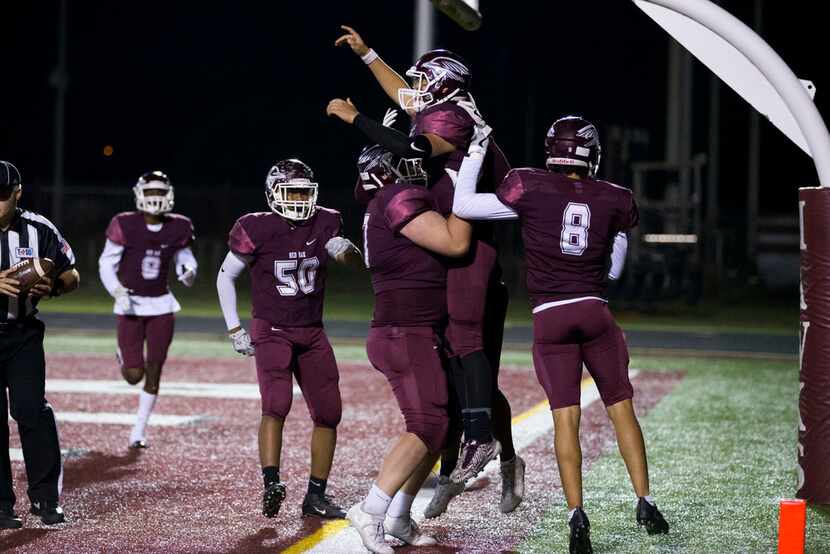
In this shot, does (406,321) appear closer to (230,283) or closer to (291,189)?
(291,189)

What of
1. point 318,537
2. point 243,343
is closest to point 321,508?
point 318,537

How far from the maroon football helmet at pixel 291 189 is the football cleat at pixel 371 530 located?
5.50ft

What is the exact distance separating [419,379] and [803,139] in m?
2.63

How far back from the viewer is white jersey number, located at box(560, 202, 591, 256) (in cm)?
566

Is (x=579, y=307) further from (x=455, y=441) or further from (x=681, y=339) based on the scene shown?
(x=681, y=339)

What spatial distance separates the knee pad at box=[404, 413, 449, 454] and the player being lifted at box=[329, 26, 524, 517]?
0.11m

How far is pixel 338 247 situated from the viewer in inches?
246

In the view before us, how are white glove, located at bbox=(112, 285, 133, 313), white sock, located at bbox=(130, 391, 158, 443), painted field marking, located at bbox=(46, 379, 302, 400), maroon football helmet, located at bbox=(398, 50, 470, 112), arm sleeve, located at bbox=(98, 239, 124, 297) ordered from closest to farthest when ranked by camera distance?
1. maroon football helmet, located at bbox=(398, 50, 470, 112)
2. white sock, located at bbox=(130, 391, 158, 443)
3. white glove, located at bbox=(112, 285, 133, 313)
4. arm sleeve, located at bbox=(98, 239, 124, 297)
5. painted field marking, located at bbox=(46, 379, 302, 400)

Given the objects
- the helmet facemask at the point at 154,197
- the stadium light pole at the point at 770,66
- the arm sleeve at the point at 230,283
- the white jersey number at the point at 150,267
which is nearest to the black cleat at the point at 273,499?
the arm sleeve at the point at 230,283

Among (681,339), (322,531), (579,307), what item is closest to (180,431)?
(322,531)

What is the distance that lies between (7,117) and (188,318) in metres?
33.9

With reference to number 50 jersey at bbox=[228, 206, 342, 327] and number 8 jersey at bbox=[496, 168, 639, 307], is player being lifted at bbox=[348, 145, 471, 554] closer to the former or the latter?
number 8 jersey at bbox=[496, 168, 639, 307]

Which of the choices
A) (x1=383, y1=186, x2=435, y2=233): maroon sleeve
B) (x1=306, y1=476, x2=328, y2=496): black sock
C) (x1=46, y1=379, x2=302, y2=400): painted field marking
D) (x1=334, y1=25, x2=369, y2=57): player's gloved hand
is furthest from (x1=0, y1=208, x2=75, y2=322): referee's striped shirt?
(x1=46, y1=379, x2=302, y2=400): painted field marking

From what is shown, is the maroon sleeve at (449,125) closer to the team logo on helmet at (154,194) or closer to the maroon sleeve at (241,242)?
the maroon sleeve at (241,242)
